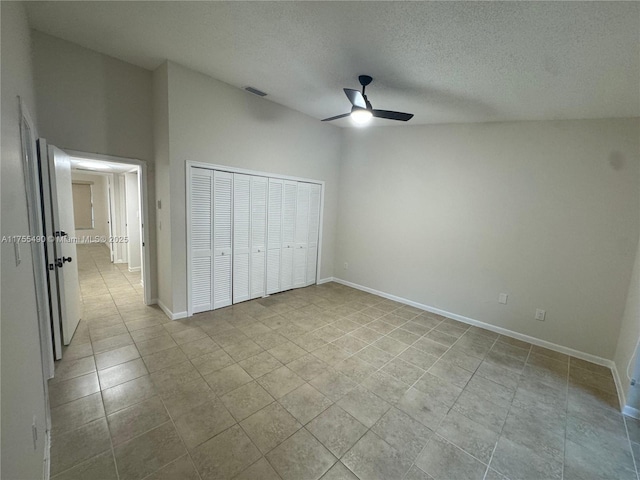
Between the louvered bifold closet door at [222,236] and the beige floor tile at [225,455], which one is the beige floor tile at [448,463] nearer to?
the beige floor tile at [225,455]

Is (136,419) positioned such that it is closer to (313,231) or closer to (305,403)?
(305,403)

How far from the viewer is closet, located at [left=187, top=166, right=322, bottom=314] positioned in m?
3.52

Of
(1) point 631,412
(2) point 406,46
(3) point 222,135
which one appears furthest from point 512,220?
(3) point 222,135

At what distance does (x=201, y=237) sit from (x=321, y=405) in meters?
2.48

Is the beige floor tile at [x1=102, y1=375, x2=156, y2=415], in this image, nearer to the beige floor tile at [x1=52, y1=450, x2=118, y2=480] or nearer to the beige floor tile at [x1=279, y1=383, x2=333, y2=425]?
the beige floor tile at [x1=52, y1=450, x2=118, y2=480]

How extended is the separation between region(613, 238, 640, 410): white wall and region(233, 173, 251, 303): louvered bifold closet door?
13.9 feet

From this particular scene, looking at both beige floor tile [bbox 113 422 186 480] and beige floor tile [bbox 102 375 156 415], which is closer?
beige floor tile [bbox 113 422 186 480]

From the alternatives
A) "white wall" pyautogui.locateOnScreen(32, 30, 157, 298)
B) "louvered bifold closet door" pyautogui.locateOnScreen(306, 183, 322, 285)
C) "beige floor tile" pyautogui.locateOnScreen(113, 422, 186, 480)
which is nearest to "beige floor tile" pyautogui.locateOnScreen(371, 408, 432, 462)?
"beige floor tile" pyautogui.locateOnScreen(113, 422, 186, 480)

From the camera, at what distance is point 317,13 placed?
1981 mm

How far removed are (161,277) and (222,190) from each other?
4.79 ft

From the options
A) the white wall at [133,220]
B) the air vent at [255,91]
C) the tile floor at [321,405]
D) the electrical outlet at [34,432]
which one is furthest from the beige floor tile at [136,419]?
the white wall at [133,220]

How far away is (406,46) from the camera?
2244mm

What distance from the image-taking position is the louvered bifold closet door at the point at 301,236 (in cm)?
473

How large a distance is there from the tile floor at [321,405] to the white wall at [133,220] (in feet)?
7.75
